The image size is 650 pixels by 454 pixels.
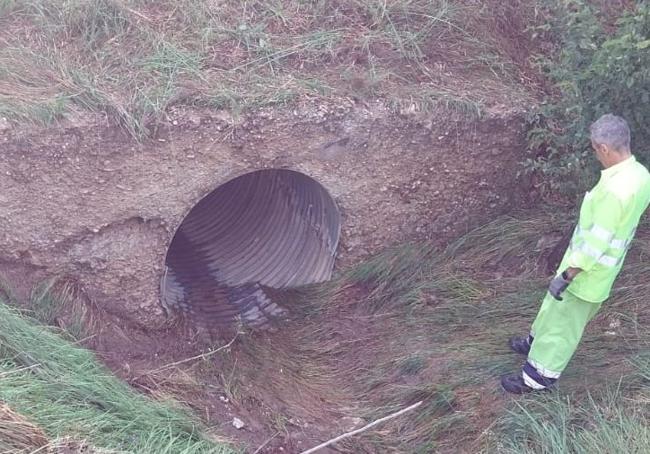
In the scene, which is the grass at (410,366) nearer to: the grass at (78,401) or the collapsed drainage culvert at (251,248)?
the grass at (78,401)

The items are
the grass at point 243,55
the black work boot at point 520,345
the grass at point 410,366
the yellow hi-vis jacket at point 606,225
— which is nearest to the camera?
the yellow hi-vis jacket at point 606,225

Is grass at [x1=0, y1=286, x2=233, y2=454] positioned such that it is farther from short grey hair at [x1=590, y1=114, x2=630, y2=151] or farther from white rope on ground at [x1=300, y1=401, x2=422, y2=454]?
short grey hair at [x1=590, y1=114, x2=630, y2=151]

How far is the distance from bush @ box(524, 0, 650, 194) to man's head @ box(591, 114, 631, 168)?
694 millimetres

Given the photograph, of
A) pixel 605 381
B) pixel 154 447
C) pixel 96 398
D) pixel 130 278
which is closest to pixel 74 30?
pixel 130 278

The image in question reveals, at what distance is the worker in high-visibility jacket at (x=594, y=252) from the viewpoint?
167 inches

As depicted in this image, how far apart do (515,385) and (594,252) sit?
1.07 metres

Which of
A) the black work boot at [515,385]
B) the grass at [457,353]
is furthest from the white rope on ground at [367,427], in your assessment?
the black work boot at [515,385]

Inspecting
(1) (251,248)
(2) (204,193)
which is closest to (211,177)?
(2) (204,193)

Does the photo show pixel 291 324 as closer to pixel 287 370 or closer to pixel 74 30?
pixel 287 370

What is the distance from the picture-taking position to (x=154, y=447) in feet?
13.9

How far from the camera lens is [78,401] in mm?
4371

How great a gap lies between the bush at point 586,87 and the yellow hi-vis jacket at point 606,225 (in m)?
0.93

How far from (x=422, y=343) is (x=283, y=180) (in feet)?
8.59

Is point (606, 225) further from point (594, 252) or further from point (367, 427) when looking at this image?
point (367, 427)
